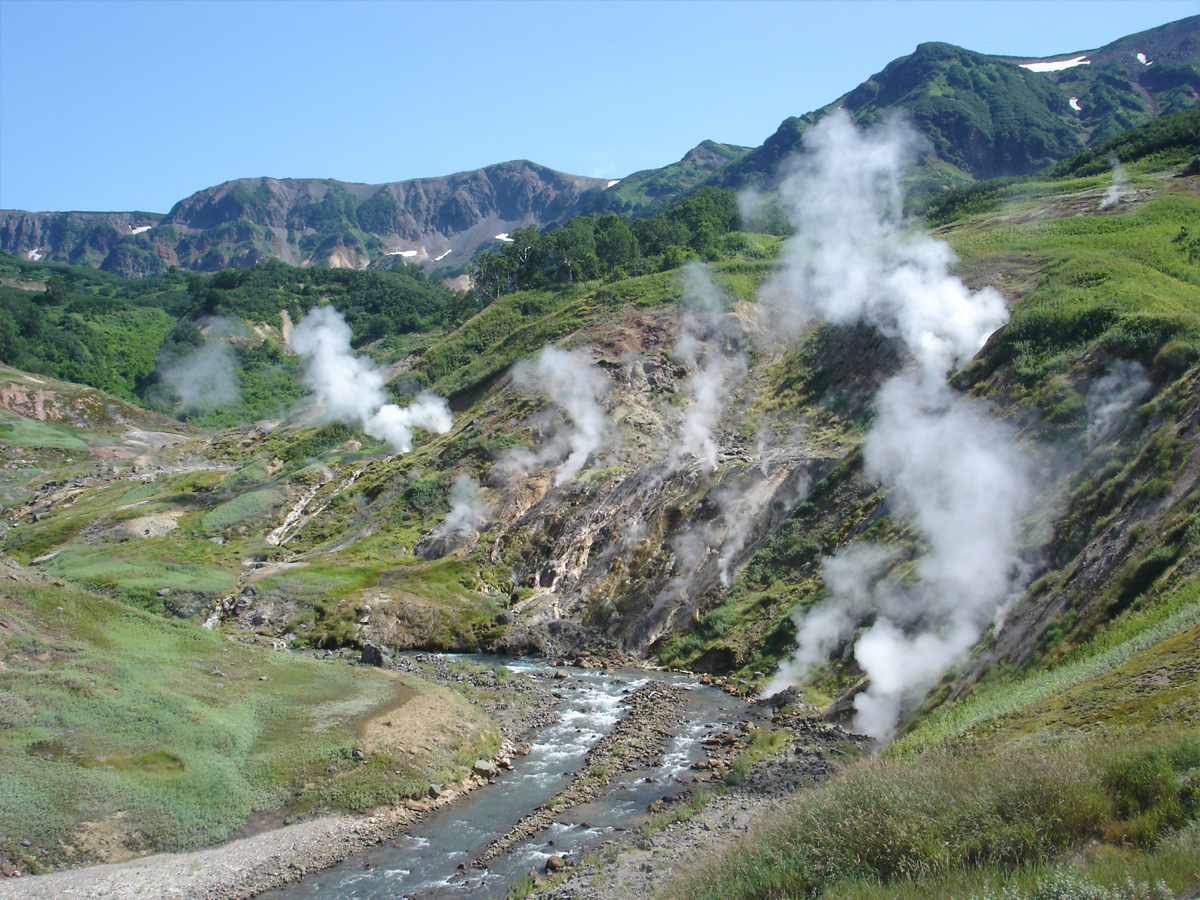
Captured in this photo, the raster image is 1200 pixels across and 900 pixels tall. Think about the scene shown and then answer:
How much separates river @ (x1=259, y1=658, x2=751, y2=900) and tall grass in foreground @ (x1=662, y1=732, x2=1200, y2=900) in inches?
296

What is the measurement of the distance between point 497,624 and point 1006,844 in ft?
116

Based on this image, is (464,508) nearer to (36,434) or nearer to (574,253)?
(574,253)

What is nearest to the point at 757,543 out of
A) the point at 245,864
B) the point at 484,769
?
the point at 484,769

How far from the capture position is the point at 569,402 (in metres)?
63.5

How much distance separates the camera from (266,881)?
55.7 feet

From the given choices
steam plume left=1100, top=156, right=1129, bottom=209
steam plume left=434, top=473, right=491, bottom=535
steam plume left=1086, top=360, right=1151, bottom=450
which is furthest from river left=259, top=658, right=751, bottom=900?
steam plume left=1100, top=156, right=1129, bottom=209

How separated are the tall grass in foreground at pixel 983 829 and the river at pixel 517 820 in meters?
7.51

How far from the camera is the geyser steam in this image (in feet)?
81.4

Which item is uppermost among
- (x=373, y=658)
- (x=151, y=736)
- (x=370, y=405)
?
(x=370, y=405)

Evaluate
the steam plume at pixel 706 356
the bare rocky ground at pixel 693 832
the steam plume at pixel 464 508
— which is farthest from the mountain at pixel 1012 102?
the bare rocky ground at pixel 693 832

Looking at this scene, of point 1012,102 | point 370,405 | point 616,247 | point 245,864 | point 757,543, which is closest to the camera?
point 245,864

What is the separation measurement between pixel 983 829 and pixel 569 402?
2168 inches

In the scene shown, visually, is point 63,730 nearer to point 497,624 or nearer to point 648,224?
point 497,624

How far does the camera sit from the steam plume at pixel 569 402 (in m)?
58.0
